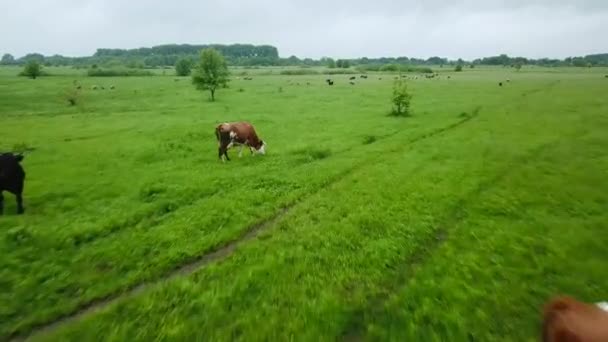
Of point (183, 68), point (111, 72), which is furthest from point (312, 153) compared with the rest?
point (111, 72)

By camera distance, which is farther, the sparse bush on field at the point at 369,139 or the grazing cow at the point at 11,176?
the sparse bush on field at the point at 369,139

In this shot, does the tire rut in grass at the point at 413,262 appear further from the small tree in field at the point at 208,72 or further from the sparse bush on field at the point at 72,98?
the sparse bush on field at the point at 72,98

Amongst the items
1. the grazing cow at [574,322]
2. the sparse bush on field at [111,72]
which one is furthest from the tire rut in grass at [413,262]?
the sparse bush on field at [111,72]

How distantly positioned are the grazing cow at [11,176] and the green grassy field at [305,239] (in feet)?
2.57

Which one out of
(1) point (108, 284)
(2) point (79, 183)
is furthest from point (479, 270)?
(2) point (79, 183)

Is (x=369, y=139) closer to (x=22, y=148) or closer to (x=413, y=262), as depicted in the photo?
(x=413, y=262)

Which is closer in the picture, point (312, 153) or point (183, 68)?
point (312, 153)

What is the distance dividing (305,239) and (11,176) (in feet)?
33.0

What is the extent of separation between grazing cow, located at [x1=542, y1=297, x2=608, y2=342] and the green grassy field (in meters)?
1.35

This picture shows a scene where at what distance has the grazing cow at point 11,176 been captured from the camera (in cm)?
1248

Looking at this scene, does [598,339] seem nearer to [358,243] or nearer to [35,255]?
[358,243]

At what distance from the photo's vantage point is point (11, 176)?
1261 cm

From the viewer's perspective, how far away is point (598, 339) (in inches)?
204

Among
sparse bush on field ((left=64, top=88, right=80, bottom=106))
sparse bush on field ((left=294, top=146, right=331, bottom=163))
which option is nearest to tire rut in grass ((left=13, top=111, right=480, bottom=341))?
sparse bush on field ((left=294, top=146, right=331, bottom=163))
